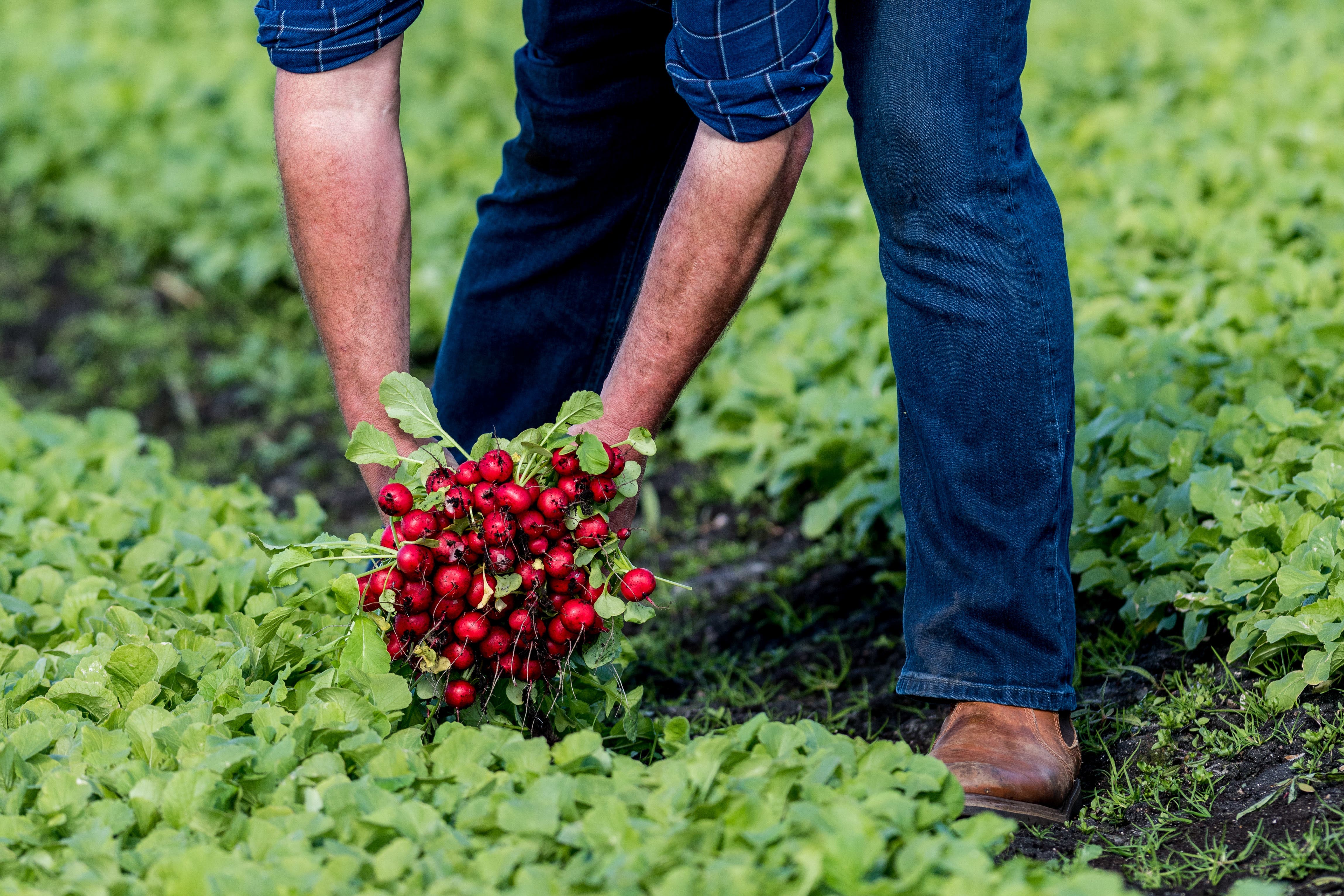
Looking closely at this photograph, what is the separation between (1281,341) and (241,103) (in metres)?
4.78

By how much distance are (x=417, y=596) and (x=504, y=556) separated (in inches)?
5.8

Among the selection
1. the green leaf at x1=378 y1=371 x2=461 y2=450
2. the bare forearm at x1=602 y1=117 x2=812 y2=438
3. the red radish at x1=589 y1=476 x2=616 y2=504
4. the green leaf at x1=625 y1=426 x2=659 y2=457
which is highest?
the bare forearm at x1=602 y1=117 x2=812 y2=438

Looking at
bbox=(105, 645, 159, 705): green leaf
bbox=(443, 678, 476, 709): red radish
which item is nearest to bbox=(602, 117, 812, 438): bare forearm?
bbox=(443, 678, 476, 709): red radish

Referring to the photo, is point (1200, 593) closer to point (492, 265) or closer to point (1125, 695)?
point (1125, 695)

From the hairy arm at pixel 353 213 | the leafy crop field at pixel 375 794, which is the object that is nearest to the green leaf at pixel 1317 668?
the leafy crop field at pixel 375 794

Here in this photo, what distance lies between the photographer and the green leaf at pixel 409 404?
202 centimetres

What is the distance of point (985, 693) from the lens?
7.03 ft

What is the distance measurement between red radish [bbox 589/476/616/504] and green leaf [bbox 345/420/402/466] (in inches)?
11.9

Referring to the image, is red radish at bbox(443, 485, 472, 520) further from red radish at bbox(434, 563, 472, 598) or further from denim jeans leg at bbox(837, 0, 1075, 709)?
denim jeans leg at bbox(837, 0, 1075, 709)

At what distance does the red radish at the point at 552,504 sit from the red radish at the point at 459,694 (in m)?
0.28

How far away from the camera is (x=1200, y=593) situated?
243 centimetres

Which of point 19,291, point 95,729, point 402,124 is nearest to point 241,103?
point 402,124

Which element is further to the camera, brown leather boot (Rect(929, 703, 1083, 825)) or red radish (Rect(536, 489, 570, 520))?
brown leather boot (Rect(929, 703, 1083, 825))

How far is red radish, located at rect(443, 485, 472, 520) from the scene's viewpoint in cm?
190
